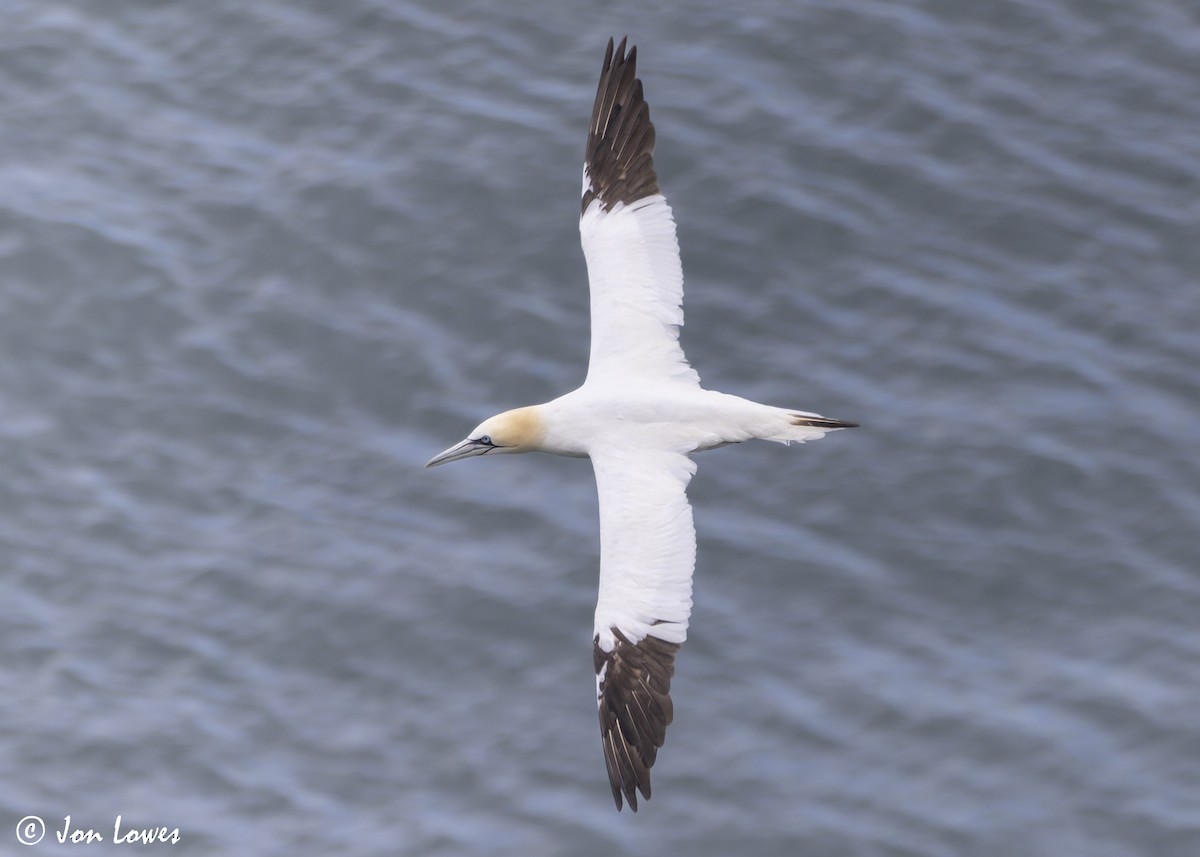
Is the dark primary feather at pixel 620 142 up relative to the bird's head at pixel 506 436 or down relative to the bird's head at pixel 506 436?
up

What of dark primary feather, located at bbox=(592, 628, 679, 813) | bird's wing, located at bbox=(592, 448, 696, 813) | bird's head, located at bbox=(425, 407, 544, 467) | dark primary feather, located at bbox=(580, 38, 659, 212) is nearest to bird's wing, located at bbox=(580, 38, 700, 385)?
dark primary feather, located at bbox=(580, 38, 659, 212)

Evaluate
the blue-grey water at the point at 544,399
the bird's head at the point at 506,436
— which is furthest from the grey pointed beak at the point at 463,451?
the blue-grey water at the point at 544,399

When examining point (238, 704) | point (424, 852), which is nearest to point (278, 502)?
point (238, 704)

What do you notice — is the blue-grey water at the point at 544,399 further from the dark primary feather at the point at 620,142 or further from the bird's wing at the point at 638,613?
the dark primary feather at the point at 620,142

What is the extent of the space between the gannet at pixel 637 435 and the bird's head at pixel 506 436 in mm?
10

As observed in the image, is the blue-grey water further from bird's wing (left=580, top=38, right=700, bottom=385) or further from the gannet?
bird's wing (left=580, top=38, right=700, bottom=385)

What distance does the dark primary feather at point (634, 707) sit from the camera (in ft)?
40.7

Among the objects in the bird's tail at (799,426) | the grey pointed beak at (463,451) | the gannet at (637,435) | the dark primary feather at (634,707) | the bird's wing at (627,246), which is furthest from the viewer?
the grey pointed beak at (463,451)

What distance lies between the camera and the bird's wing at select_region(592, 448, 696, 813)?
12445 millimetres

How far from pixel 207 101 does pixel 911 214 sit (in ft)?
22.9

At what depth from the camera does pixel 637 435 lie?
42.6ft

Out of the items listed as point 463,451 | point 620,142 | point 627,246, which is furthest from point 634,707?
point 620,142

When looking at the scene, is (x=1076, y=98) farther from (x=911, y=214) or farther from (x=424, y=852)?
(x=424, y=852)

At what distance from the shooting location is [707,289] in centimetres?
1825
